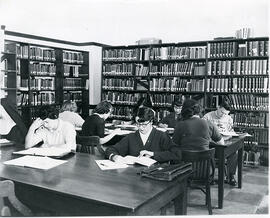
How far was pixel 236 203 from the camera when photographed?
12.1 feet

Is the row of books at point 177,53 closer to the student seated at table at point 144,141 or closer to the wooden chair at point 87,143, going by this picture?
the wooden chair at point 87,143

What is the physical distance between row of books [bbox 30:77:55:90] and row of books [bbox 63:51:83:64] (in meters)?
0.54

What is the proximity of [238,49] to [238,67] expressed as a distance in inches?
11.9

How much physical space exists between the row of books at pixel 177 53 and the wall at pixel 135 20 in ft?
1.56

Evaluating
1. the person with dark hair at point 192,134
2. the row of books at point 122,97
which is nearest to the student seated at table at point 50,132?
the person with dark hair at point 192,134

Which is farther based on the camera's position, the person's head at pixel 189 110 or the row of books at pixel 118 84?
the row of books at pixel 118 84

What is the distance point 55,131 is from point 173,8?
15.9ft

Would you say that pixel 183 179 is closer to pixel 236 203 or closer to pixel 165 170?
pixel 165 170

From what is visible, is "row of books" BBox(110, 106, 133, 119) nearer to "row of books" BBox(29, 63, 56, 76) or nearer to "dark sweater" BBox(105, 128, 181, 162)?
"row of books" BBox(29, 63, 56, 76)

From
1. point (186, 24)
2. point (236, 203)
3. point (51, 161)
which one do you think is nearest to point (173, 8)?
point (186, 24)

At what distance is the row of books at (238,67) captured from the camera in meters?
5.45

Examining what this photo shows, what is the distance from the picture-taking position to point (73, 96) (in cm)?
728

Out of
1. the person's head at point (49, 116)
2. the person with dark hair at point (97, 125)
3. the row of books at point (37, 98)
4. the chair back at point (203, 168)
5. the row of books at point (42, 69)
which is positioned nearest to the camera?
the chair back at point (203, 168)

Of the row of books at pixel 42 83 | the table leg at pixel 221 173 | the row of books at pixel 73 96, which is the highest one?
the row of books at pixel 42 83
